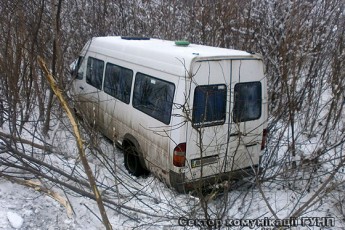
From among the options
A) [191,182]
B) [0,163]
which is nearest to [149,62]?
[191,182]

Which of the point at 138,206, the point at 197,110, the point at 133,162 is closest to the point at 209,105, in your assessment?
the point at 197,110

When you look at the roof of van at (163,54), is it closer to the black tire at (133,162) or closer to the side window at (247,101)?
the side window at (247,101)

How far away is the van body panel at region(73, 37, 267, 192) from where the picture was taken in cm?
405

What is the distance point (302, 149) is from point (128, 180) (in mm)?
3152

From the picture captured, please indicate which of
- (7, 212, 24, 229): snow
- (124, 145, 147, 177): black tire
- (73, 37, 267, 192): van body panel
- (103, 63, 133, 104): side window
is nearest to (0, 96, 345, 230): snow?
(7, 212, 24, 229): snow

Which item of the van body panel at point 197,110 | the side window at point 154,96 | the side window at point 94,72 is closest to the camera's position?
the van body panel at point 197,110

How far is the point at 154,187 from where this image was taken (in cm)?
482

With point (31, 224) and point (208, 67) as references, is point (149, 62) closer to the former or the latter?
point (208, 67)

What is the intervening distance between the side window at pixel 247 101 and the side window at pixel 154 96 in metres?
0.90

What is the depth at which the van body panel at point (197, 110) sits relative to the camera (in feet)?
13.3

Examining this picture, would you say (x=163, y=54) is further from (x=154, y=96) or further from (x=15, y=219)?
(x=15, y=219)

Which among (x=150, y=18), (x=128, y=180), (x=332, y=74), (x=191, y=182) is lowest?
(x=128, y=180)

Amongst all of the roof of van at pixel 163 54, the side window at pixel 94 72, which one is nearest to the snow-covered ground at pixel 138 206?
the roof of van at pixel 163 54

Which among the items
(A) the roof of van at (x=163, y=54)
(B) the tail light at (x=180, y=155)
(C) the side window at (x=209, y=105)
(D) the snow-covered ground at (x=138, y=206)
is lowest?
(D) the snow-covered ground at (x=138, y=206)
